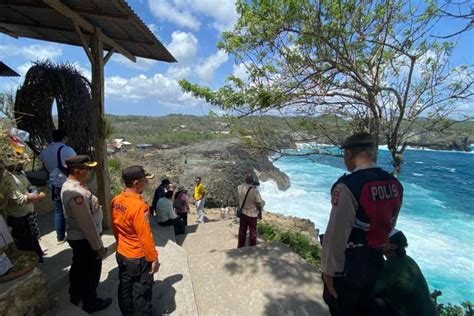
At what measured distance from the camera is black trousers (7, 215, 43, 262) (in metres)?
3.16

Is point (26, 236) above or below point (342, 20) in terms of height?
below

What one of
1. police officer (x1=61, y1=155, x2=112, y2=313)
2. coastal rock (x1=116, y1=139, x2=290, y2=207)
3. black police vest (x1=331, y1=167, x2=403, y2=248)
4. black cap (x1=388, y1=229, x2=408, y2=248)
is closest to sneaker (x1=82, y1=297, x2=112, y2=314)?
police officer (x1=61, y1=155, x2=112, y2=313)

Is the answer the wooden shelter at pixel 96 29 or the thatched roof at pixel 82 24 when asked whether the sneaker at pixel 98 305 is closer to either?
the wooden shelter at pixel 96 29

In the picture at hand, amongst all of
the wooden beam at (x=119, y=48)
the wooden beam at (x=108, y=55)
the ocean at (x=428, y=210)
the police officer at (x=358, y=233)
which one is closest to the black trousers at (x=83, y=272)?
the police officer at (x=358, y=233)

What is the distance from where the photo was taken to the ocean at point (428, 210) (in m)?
12.3

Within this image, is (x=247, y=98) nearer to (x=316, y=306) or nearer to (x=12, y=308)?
(x=316, y=306)

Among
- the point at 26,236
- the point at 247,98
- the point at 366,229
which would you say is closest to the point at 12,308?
the point at 26,236

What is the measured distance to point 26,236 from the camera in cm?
326

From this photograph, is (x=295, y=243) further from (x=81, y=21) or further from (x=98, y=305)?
(x=81, y=21)

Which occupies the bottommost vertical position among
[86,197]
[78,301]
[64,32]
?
[78,301]

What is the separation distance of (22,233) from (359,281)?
348 centimetres

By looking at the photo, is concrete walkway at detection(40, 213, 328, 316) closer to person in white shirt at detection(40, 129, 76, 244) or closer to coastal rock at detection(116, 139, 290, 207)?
person in white shirt at detection(40, 129, 76, 244)

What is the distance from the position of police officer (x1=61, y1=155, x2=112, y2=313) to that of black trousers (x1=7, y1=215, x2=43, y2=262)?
0.74 meters

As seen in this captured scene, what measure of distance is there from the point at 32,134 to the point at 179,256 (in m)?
4.55
